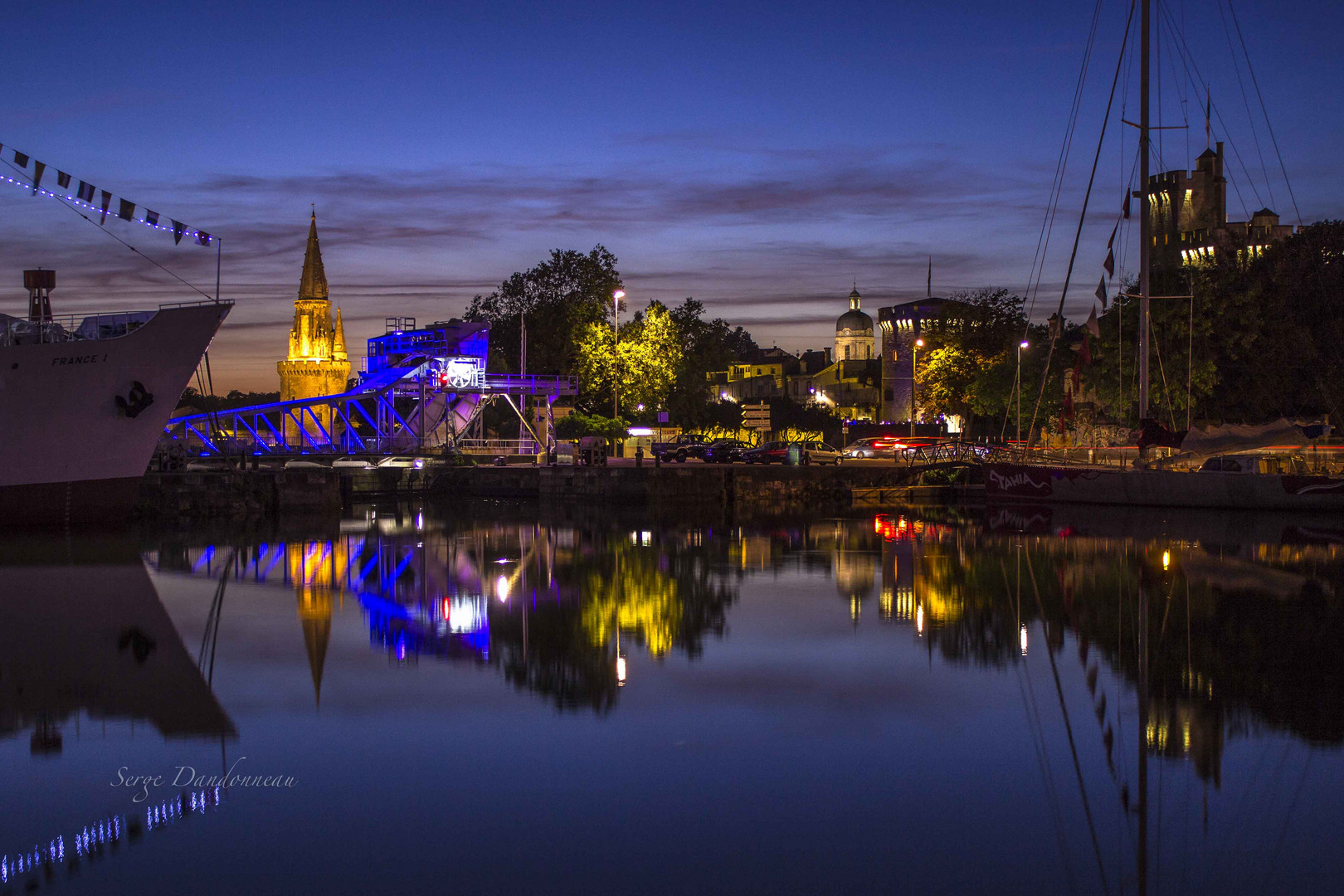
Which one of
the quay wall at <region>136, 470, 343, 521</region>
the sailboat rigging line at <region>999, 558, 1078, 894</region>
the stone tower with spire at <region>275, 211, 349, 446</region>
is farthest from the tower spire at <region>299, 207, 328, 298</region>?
the sailboat rigging line at <region>999, 558, 1078, 894</region>

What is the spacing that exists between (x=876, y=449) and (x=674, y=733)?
49.3 metres

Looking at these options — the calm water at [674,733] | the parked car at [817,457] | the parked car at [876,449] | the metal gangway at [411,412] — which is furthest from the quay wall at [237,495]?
the parked car at [876,449]

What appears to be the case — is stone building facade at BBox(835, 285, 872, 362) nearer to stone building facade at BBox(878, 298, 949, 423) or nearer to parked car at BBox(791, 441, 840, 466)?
stone building facade at BBox(878, 298, 949, 423)

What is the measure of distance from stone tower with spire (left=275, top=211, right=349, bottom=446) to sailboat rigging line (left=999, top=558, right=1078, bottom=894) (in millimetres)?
92681

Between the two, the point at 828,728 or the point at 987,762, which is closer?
the point at 987,762

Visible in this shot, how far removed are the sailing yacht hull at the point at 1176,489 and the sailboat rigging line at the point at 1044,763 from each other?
2440 cm

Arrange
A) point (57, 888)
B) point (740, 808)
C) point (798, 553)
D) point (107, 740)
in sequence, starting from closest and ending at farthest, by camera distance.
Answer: point (57, 888)
point (740, 808)
point (107, 740)
point (798, 553)

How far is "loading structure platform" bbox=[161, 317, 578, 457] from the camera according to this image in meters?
51.9

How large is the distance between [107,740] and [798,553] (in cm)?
1794

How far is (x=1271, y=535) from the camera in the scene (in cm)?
2781

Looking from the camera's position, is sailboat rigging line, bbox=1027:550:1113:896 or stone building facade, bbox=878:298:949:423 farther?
stone building facade, bbox=878:298:949:423

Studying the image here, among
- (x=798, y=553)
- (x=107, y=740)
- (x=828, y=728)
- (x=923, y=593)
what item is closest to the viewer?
(x=107, y=740)

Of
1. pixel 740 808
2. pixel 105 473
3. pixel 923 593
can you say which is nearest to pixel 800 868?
pixel 740 808

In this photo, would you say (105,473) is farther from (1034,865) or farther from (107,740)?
(1034,865)
